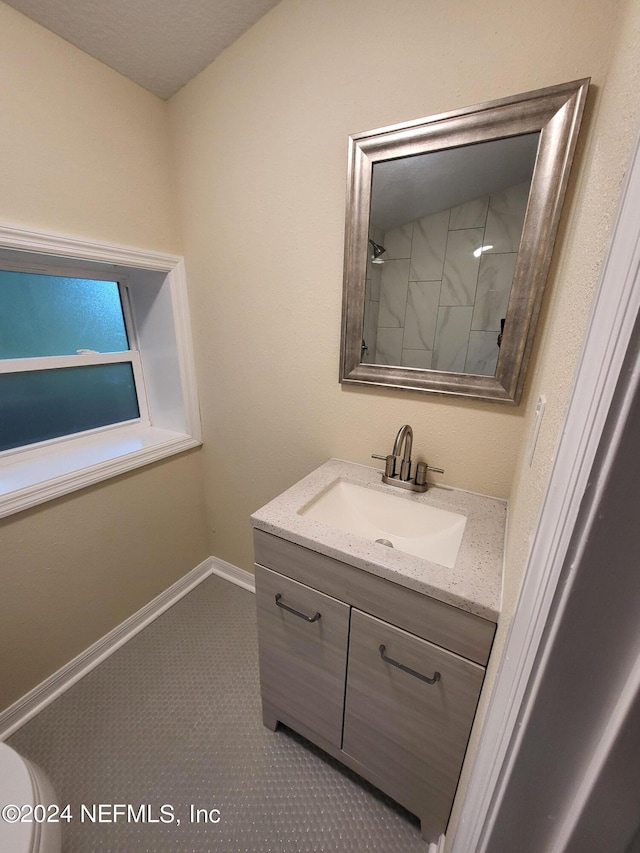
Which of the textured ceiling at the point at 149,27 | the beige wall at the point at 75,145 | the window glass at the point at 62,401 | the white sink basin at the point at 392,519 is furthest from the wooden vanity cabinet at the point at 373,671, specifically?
the textured ceiling at the point at 149,27

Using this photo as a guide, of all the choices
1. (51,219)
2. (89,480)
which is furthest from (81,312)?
(89,480)

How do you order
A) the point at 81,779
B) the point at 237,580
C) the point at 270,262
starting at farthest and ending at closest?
the point at 237,580, the point at 270,262, the point at 81,779

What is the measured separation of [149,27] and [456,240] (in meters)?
1.21

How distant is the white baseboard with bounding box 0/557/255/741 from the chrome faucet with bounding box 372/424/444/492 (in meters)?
1.14

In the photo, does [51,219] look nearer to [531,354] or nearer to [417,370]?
[417,370]

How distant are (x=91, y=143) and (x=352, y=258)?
104 cm

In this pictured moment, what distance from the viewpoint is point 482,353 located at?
40.8 inches

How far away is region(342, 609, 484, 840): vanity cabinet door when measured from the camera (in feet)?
2.62

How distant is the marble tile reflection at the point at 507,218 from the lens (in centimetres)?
89

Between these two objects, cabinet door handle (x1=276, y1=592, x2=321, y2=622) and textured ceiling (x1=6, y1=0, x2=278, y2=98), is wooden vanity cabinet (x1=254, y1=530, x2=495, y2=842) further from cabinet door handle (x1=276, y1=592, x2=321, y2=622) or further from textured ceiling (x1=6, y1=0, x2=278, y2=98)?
textured ceiling (x1=6, y1=0, x2=278, y2=98)

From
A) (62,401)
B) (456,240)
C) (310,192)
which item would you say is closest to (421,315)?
(456,240)

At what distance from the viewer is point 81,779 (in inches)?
43.1

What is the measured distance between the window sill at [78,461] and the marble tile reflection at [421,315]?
3.99 feet

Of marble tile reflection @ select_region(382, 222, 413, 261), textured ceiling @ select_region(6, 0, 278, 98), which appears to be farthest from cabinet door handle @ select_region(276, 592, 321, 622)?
textured ceiling @ select_region(6, 0, 278, 98)
